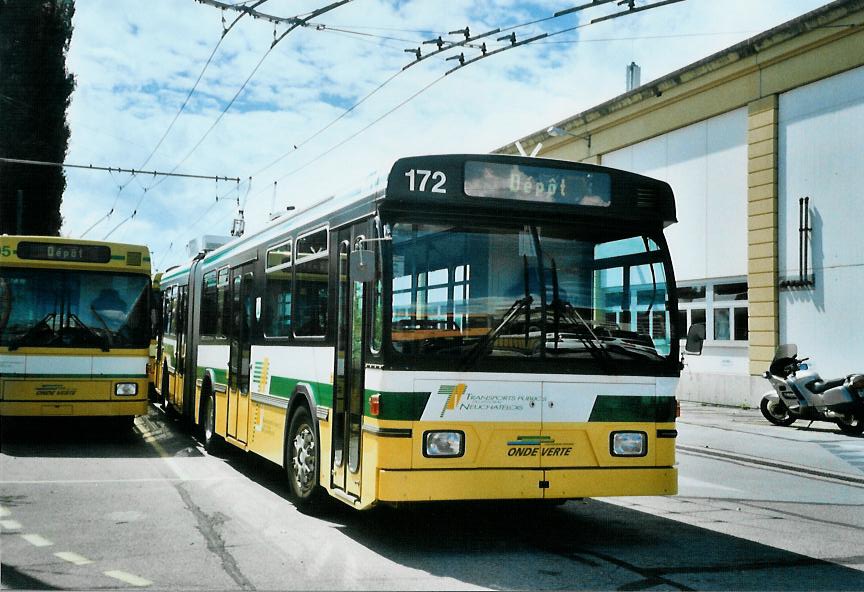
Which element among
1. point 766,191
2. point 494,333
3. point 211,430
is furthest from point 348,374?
point 766,191

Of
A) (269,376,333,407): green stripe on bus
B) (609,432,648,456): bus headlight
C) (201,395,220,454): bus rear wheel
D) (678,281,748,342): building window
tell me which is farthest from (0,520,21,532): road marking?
(678,281,748,342): building window

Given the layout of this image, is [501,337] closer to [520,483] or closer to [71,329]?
[520,483]

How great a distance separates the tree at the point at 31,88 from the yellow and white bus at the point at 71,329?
34921 millimetres

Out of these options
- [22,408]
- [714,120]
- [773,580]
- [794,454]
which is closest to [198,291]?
[22,408]

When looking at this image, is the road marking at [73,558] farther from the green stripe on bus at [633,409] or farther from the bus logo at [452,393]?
the green stripe on bus at [633,409]

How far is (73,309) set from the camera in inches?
526

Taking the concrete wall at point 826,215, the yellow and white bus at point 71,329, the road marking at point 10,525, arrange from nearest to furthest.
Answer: the road marking at point 10,525 → the yellow and white bus at point 71,329 → the concrete wall at point 826,215

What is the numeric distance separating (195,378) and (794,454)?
9.08 m

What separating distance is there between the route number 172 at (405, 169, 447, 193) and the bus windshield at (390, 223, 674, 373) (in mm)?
280

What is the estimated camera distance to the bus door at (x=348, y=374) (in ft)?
24.2

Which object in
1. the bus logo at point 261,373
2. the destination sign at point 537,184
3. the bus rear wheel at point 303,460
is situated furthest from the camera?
the bus logo at point 261,373

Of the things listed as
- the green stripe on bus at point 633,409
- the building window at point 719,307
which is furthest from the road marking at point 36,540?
the building window at point 719,307

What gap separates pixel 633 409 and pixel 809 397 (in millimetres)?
11437

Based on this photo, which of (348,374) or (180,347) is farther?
(180,347)
